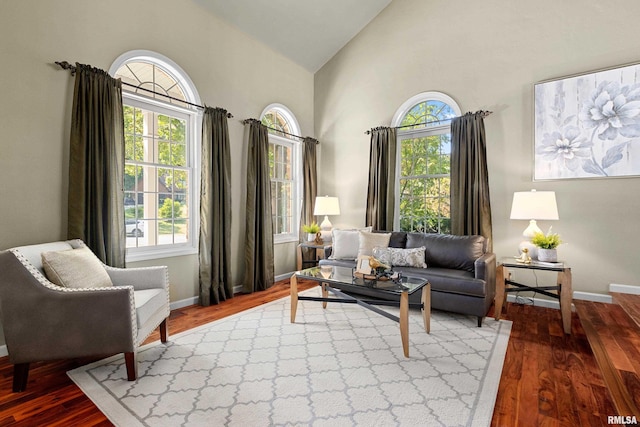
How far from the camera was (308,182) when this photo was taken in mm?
5641

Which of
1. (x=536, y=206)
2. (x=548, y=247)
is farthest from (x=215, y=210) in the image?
(x=548, y=247)

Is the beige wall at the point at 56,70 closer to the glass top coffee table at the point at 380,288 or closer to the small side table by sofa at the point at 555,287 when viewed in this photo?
the glass top coffee table at the point at 380,288

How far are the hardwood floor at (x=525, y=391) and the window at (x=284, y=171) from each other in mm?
2722

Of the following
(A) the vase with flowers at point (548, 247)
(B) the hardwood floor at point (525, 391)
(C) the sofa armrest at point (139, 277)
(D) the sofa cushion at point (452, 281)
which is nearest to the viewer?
(B) the hardwood floor at point (525, 391)

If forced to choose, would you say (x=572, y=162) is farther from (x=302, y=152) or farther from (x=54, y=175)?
(x=54, y=175)

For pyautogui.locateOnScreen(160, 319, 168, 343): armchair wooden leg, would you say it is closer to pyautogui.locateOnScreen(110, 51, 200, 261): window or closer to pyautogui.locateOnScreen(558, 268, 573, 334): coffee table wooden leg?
pyautogui.locateOnScreen(110, 51, 200, 261): window

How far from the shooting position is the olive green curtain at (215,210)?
4.01 metres

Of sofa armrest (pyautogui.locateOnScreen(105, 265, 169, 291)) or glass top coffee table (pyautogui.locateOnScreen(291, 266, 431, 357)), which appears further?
sofa armrest (pyautogui.locateOnScreen(105, 265, 169, 291))

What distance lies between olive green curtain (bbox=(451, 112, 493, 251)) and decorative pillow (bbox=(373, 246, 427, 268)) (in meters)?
0.83

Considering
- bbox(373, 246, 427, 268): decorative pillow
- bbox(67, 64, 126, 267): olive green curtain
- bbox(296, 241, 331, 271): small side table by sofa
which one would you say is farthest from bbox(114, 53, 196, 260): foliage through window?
bbox(373, 246, 427, 268): decorative pillow

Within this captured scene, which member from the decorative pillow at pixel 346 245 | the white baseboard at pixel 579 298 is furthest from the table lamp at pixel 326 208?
the white baseboard at pixel 579 298

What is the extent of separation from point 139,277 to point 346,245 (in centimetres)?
249

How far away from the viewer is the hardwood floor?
1.84m

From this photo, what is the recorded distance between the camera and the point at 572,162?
379 cm
